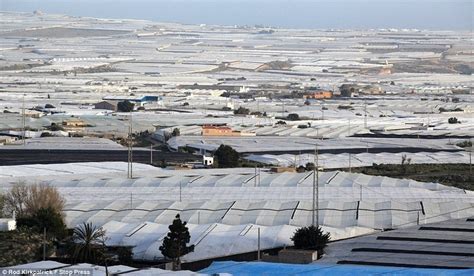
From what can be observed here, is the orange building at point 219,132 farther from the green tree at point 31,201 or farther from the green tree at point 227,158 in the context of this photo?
the green tree at point 31,201

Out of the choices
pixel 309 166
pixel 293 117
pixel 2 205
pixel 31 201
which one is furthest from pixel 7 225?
pixel 293 117

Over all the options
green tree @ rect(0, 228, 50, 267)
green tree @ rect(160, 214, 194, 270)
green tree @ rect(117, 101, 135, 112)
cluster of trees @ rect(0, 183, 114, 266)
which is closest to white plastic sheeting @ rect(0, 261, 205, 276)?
cluster of trees @ rect(0, 183, 114, 266)

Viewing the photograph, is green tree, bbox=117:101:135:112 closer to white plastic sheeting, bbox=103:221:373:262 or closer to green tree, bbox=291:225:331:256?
white plastic sheeting, bbox=103:221:373:262

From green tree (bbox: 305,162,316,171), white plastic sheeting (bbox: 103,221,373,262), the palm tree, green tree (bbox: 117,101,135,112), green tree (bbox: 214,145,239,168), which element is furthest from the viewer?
green tree (bbox: 117,101,135,112)

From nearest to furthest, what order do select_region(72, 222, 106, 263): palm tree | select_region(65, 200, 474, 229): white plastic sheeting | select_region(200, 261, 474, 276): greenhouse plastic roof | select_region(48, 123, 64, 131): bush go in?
select_region(200, 261, 474, 276): greenhouse plastic roof < select_region(72, 222, 106, 263): palm tree < select_region(65, 200, 474, 229): white plastic sheeting < select_region(48, 123, 64, 131): bush

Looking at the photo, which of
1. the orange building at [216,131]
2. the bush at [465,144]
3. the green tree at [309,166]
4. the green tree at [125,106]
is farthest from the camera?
the green tree at [125,106]

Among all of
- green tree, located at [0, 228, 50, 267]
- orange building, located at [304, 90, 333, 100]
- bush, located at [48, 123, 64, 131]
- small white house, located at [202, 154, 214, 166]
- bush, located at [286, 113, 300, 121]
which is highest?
orange building, located at [304, 90, 333, 100]

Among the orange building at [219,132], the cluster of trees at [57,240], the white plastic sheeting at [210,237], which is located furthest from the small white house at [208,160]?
the white plastic sheeting at [210,237]

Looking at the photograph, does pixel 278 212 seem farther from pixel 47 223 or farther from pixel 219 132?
pixel 219 132
